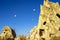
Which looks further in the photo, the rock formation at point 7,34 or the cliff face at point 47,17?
the rock formation at point 7,34

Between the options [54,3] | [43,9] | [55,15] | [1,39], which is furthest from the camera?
[1,39]

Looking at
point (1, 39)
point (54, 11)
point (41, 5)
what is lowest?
point (1, 39)

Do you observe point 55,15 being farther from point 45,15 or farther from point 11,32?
point 11,32

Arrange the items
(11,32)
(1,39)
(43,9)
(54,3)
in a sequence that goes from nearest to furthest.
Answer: (54,3), (43,9), (1,39), (11,32)

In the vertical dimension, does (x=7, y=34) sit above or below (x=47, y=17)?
below

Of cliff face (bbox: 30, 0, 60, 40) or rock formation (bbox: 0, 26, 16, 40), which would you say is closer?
cliff face (bbox: 30, 0, 60, 40)

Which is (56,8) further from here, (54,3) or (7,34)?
(7,34)

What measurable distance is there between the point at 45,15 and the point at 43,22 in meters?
2.27

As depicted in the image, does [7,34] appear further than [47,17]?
Yes

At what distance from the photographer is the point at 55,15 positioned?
1939 inches

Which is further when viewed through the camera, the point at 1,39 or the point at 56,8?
the point at 1,39

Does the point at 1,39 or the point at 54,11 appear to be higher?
the point at 54,11

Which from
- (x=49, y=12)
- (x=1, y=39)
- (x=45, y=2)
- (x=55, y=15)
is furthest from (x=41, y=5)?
(x=1, y=39)

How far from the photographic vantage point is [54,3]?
53.2 metres
